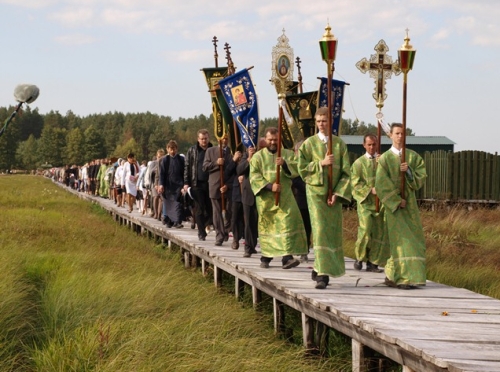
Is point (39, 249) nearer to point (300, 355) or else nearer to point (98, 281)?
point (98, 281)

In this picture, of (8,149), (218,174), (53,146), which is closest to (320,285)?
(218,174)

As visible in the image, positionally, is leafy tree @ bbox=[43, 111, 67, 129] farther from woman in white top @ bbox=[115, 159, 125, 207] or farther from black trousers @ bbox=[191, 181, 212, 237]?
black trousers @ bbox=[191, 181, 212, 237]

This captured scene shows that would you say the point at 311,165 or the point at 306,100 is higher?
the point at 306,100

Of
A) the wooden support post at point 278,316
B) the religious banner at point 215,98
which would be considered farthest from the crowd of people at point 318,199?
the wooden support post at point 278,316

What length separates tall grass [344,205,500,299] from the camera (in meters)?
10.9

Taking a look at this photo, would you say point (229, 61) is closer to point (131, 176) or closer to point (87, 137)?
point (131, 176)

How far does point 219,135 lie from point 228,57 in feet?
4.81

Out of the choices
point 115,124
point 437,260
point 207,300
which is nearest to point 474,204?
point 437,260

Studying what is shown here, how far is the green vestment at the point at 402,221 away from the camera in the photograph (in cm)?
848

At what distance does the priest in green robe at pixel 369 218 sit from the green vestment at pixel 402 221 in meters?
1.22

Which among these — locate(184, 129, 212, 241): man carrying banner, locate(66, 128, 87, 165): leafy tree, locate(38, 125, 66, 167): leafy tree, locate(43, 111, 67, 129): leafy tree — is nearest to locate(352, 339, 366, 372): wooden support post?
locate(184, 129, 212, 241): man carrying banner

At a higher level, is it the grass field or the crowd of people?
the crowd of people

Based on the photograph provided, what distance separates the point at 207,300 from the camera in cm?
905

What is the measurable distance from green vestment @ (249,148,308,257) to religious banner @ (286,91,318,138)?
2123 millimetres
